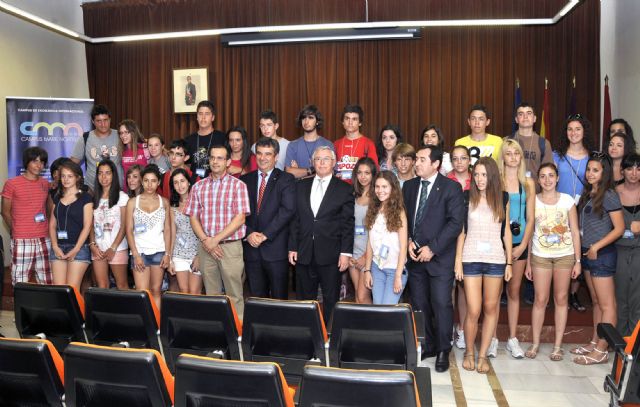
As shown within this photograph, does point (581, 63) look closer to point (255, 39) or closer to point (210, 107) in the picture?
point (255, 39)

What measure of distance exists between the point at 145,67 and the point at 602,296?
6.29m

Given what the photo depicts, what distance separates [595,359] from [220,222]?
2904 mm

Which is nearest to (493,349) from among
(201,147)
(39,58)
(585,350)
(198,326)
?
(585,350)

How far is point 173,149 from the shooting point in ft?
15.3

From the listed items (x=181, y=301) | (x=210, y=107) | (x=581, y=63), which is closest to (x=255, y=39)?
(x=210, y=107)

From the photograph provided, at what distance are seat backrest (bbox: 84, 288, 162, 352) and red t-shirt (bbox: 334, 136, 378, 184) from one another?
7.93 feet

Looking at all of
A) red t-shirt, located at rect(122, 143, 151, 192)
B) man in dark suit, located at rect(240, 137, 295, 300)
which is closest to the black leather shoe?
man in dark suit, located at rect(240, 137, 295, 300)

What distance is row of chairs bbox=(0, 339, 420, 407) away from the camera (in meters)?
1.63

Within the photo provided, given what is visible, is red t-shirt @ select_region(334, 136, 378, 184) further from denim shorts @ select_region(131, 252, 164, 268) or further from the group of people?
denim shorts @ select_region(131, 252, 164, 268)

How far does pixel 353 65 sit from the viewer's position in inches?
280

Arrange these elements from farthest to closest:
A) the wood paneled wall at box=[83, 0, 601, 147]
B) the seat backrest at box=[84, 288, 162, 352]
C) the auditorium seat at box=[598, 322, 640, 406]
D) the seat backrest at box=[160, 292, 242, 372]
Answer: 1. the wood paneled wall at box=[83, 0, 601, 147]
2. the seat backrest at box=[84, 288, 162, 352]
3. the seat backrest at box=[160, 292, 242, 372]
4. the auditorium seat at box=[598, 322, 640, 406]

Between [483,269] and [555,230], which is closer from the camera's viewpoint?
[483,269]

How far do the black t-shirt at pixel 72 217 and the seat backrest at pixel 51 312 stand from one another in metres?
1.72

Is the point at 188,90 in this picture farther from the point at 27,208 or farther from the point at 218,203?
the point at 218,203
